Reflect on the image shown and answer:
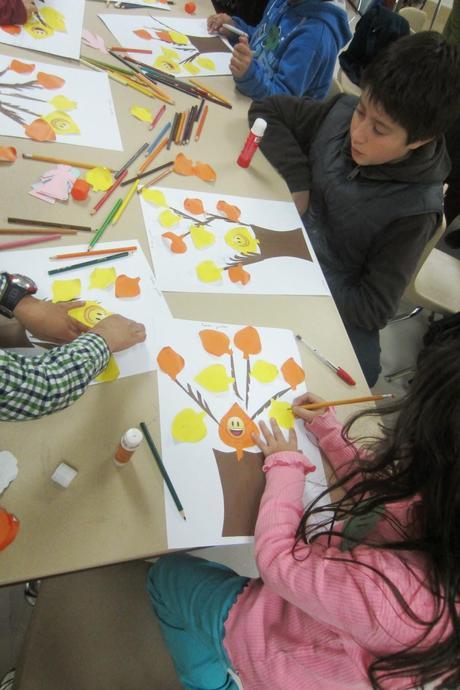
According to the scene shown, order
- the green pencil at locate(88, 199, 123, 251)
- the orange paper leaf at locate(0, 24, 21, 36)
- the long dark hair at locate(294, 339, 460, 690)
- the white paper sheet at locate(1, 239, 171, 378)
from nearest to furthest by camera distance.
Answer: the long dark hair at locate(294, 339, 460, 690), the white paper sheet at locate(1, 239, 171, 378), the green pencil at locate(88, 199, 123, 251), the orange paper leaf at locate(0, 24, 21, 36)

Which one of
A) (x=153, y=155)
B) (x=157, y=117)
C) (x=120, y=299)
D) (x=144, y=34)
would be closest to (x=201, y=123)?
(x=157, y=117)

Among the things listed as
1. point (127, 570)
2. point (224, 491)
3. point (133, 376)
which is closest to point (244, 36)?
point (133, 376)

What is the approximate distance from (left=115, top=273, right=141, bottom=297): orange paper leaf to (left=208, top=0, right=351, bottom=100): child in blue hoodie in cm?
92

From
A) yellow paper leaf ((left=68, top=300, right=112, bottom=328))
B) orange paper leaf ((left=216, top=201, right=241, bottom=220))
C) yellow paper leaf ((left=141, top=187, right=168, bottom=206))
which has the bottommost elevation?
yellow paper leaf ((left=68, top=300, right=112, bottom=328))

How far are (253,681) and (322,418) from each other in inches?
17.6

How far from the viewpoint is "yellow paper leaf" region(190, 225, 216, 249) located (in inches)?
39.8

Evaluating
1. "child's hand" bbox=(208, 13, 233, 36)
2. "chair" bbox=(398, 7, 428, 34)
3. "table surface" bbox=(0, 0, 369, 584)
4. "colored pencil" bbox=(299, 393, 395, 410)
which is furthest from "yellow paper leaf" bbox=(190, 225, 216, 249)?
"chair" bbox=(398, 7, 428, 34)

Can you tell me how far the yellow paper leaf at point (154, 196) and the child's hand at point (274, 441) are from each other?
565 mm

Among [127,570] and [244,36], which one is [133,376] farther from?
[244,36]

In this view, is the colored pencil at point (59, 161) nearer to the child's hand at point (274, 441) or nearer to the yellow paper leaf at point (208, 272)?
the yellow paper leaf at point (208, 272)

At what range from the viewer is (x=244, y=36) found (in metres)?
1.52

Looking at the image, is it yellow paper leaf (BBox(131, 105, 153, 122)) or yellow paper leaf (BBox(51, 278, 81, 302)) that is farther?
yellow paper leaf (BBox(131, 105, 153, 122))

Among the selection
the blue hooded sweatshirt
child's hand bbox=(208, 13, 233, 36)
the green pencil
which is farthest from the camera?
child's hand bbox=(208, 13, 233, 36)

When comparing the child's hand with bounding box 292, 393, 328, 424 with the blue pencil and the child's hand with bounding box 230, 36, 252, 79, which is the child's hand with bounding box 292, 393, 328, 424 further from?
the child's hand with bounding box 230, 36, 252, 79
